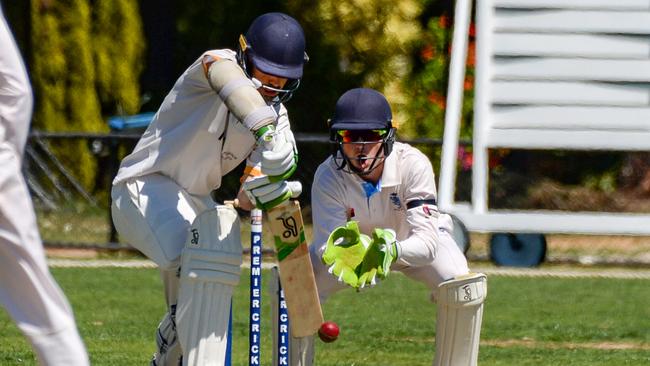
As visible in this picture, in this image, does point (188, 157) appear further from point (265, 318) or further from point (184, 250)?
point (265, 318)

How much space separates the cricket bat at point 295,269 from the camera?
17.4ft

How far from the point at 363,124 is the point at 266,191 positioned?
819mm

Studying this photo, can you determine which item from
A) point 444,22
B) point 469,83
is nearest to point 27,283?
point 469,83

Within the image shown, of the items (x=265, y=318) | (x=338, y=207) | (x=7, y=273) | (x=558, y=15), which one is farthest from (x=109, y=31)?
(x=7, y=273)

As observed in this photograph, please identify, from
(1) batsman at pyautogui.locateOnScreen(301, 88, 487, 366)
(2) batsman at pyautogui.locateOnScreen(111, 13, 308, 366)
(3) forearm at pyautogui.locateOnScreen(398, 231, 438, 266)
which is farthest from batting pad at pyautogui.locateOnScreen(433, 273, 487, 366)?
(2) batsman at pyautogui.locateOnScreen(111, 13, 308, 366)

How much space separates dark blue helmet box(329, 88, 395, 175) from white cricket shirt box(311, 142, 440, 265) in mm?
105

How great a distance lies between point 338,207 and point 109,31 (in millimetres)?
9759

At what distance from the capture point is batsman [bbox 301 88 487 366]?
5.49 meters

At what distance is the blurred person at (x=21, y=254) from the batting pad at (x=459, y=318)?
1.73 m

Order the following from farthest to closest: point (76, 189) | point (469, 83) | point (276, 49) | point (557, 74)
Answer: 1. point (469, 83)
2. point (76, 189)
3. point (557, 74)
4. point (276, 49)

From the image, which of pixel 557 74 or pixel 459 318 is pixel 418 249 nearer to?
pixel 459 318

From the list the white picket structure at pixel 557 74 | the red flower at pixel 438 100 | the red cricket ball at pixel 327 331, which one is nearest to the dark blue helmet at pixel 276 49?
the red cricket ball at pixel 327 331

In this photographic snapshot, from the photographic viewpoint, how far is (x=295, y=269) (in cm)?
539

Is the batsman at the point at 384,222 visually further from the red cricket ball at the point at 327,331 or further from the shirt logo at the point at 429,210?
the red cricket ball at the point at 327,331
